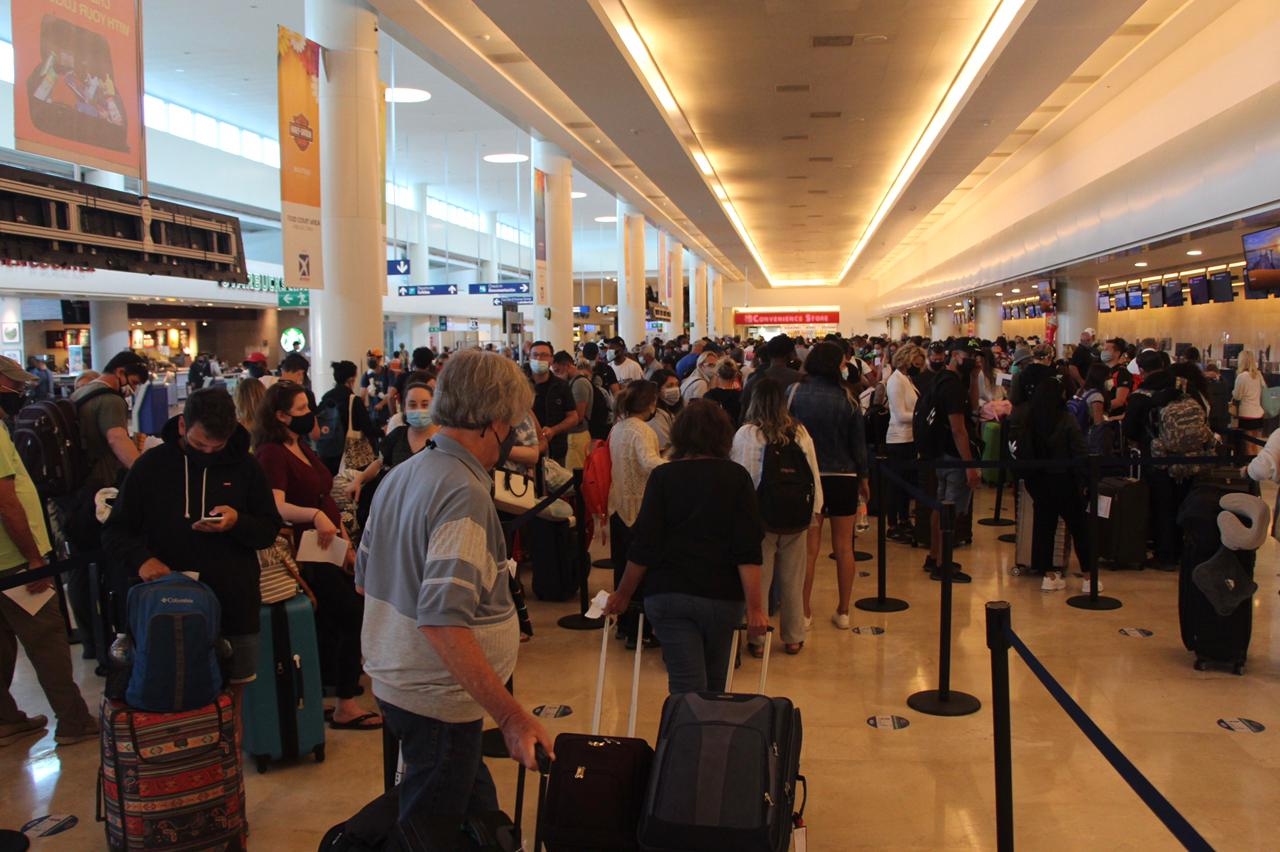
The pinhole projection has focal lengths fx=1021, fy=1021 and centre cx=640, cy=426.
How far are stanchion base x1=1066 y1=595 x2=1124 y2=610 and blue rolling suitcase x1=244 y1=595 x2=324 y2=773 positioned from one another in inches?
210

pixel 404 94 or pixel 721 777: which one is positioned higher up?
pixel 404 94

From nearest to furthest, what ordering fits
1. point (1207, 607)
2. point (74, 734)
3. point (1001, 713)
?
point (1001, 713) → point (74, 734) → point (1207, 607)

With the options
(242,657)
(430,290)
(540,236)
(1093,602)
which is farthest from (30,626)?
(430,290)

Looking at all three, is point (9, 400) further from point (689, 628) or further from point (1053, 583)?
point (1053, 583)

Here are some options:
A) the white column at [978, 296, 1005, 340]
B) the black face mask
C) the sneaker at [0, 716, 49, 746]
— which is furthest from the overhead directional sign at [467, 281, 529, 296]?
the sneaker at [0, 716, 49, 746]

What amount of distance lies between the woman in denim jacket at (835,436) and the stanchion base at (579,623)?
4.72ft

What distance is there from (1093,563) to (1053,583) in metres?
0.50

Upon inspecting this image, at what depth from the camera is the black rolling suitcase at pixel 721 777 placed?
2814 millimetres

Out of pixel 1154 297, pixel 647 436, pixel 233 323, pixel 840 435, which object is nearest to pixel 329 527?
pixel 647 436

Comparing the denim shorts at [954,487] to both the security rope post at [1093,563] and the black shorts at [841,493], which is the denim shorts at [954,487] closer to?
the security rope post at [1093,563]

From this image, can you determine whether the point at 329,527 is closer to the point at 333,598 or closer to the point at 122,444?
the point at 333,598

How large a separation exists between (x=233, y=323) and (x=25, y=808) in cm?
3971

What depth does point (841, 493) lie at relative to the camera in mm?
6562

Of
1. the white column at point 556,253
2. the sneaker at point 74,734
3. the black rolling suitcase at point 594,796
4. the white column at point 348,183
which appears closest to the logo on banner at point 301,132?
the white column at point 348,183
